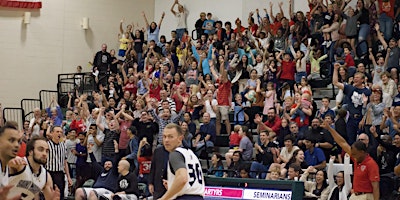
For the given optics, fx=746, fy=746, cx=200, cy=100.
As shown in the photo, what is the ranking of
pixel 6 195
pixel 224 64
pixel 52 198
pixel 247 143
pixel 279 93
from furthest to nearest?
pixel 224 64 < pixel 279 93 < pixel 247 143 < pixel 52 198 < pixel 6 195

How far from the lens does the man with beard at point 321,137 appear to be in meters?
16.1

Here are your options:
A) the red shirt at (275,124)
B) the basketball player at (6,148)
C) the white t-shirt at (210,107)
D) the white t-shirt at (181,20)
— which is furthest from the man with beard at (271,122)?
the basketball player at (6,148)

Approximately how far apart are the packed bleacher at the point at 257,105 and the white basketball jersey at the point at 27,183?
318cm

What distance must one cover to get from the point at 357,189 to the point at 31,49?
1812 cm

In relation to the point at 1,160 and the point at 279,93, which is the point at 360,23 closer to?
the point at 279,93

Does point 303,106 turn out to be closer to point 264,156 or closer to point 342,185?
point 264,156

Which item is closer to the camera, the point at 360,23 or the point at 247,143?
the point at 247,143

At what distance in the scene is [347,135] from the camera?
16.4 meters

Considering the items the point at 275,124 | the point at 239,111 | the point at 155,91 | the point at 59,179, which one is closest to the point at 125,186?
the point at 59,179

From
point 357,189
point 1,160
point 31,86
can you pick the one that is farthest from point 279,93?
point 1,160

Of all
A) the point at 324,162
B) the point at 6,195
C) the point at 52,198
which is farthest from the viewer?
the point at 324,162

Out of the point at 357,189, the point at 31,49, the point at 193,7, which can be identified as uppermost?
the point at 193,7

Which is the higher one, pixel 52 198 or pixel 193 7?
pixel 193 7

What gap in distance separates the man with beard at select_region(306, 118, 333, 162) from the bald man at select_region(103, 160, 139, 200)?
3961 millimetres
